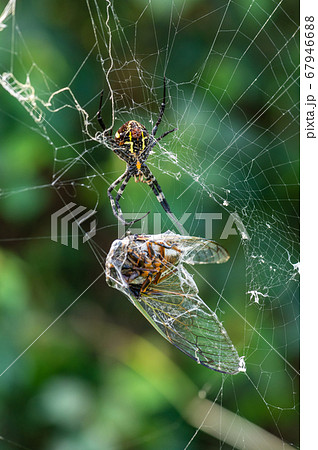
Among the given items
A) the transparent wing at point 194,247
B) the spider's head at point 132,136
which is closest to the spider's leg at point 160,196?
the spider's head at point 132,136

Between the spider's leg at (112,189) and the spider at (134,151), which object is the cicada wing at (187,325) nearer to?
the spider at (134,151)

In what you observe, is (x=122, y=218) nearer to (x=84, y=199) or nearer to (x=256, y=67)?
(x=84, y=199)

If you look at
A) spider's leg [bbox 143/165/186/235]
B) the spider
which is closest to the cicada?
Result: the spider

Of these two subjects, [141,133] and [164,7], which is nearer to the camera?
[141,133]

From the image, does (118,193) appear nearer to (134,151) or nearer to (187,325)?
(134,151)

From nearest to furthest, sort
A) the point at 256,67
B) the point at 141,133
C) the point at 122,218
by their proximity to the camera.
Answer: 1. the point at 141,133
2. the point at 122,218
3. the point at 256,67
